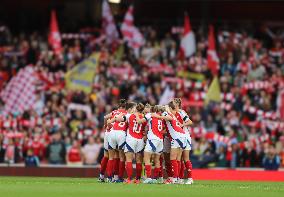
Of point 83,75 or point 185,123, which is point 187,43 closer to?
point 83,75

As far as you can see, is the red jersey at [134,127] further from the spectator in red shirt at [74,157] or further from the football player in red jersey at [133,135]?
the spectator in red shirt at [74,157]

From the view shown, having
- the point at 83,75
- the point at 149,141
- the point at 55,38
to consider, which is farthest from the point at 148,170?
the point at 55,38

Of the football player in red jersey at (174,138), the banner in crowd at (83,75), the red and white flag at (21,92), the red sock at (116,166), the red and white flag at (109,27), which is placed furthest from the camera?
the red and white flag at (109,27)

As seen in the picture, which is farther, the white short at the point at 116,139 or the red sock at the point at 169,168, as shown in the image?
the red sock at the point at 169,168

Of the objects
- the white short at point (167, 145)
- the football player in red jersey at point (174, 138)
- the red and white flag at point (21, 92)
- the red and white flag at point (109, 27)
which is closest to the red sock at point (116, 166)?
the white short at point (167, 145)

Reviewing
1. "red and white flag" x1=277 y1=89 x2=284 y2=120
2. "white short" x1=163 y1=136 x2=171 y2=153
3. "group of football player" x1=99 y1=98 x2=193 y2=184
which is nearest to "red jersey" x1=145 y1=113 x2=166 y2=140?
"group of football player" x1=99 y1=98 x2=193 y2=184

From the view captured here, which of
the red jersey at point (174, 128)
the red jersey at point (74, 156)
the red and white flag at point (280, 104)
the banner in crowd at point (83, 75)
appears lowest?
the red jersey at point (74, 156)

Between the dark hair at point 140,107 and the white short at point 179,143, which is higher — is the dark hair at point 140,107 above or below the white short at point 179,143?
above

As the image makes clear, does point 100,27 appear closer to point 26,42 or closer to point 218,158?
point 26,42

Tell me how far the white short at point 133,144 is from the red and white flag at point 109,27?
50.3ft

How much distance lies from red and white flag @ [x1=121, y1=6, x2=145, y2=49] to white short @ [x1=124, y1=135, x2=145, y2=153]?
14.9m

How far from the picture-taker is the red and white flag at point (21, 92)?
Answer: 140 ft

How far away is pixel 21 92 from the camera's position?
42.9m

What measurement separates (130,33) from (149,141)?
15412 mm
